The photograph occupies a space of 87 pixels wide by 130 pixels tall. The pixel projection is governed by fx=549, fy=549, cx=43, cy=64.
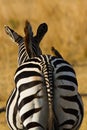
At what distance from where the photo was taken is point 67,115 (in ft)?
16.2

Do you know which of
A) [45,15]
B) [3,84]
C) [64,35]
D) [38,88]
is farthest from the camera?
[45,15]

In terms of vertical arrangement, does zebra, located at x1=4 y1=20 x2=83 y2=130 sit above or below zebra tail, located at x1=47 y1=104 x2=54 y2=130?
above

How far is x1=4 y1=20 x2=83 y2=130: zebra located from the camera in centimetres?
485

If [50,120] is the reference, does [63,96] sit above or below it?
above

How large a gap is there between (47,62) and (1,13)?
33.5ft

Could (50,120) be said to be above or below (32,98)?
below

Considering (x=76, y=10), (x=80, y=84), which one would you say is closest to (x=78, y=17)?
(x=76, y=10)

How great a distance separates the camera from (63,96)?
16.0 ft

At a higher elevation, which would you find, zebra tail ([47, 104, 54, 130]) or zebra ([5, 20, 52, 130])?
zebra ([5, 20, 52, 130])

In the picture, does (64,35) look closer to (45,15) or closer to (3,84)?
(45,15)

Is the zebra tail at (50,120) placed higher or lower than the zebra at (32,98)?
lower

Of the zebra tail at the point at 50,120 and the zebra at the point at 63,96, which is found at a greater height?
the zebra at the point at 63,96

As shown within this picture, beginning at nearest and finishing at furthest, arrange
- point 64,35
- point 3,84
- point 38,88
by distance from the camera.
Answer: point 38,88
point 3,84
point 64,35

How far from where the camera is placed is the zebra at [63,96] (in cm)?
485
